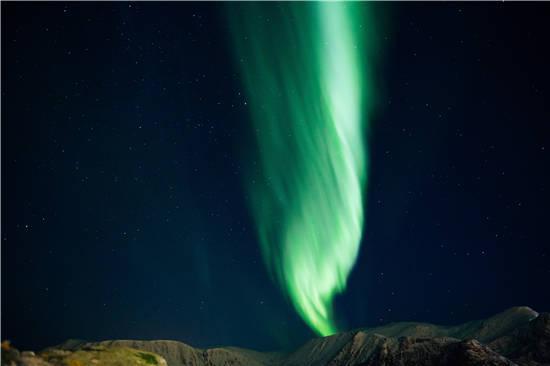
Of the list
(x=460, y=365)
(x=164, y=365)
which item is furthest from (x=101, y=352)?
(x=460, y=365)

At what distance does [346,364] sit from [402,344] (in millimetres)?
68702

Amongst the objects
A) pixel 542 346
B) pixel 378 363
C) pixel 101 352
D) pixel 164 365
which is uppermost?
pixel 101 352

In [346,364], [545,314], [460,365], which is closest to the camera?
[460,365]

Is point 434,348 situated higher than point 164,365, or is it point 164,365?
point 164,365

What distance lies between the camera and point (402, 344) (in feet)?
465

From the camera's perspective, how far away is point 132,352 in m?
63.0

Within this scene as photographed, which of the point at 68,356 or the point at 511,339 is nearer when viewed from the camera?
the point at 68,356

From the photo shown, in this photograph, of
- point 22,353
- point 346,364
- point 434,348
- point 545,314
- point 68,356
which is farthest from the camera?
point 346,364

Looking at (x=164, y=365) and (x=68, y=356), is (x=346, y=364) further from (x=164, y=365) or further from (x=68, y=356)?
(x=68, y=356)

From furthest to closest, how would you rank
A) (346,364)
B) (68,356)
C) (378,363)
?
1. (346,364)
2. (378,363)
3. (68,356)

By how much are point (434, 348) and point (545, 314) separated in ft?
228

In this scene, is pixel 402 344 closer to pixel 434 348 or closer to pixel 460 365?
pixel 434 348

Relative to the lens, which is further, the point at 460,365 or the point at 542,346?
the point at 542,346

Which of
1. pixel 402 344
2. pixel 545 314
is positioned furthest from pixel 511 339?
pixel 402 344
